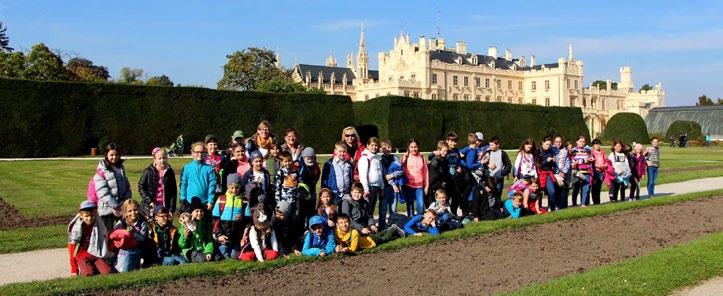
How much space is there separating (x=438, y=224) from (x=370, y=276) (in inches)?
103

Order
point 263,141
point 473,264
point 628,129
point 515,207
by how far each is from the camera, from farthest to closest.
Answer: point 628,129 → point 515,207 → point 263,141 → point 473,264

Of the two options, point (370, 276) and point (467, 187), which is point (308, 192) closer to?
point (370, 276)

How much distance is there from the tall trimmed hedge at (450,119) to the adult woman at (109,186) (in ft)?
101

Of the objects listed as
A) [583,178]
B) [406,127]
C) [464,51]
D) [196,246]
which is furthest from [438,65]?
[196,246]

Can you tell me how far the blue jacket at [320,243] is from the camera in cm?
802

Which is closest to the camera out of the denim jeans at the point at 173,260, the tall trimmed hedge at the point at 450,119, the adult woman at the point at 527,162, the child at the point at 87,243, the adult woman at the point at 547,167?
the child at the point at 87,243

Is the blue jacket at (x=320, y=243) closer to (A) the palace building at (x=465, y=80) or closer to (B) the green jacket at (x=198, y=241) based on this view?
(B) the green jacket at (x=198, y=241)

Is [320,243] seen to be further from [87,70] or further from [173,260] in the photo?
[87,70]

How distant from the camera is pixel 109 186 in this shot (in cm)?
758

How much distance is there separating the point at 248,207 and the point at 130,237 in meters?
1.38

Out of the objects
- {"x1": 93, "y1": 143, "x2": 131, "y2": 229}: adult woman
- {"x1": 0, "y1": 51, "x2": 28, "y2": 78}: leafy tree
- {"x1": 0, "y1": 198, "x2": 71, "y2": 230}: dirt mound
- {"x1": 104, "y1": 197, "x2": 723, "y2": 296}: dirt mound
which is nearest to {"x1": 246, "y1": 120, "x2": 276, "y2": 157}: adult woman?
{"x1": 93, "y1": 143, "x2": 131, "y2": 229}: adult woman

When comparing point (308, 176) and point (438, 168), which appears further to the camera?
point (438, 168)

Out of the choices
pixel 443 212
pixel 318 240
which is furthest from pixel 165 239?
pixel 443 212

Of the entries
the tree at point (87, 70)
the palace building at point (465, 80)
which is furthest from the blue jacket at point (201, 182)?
the palace building at point (465, 80)
